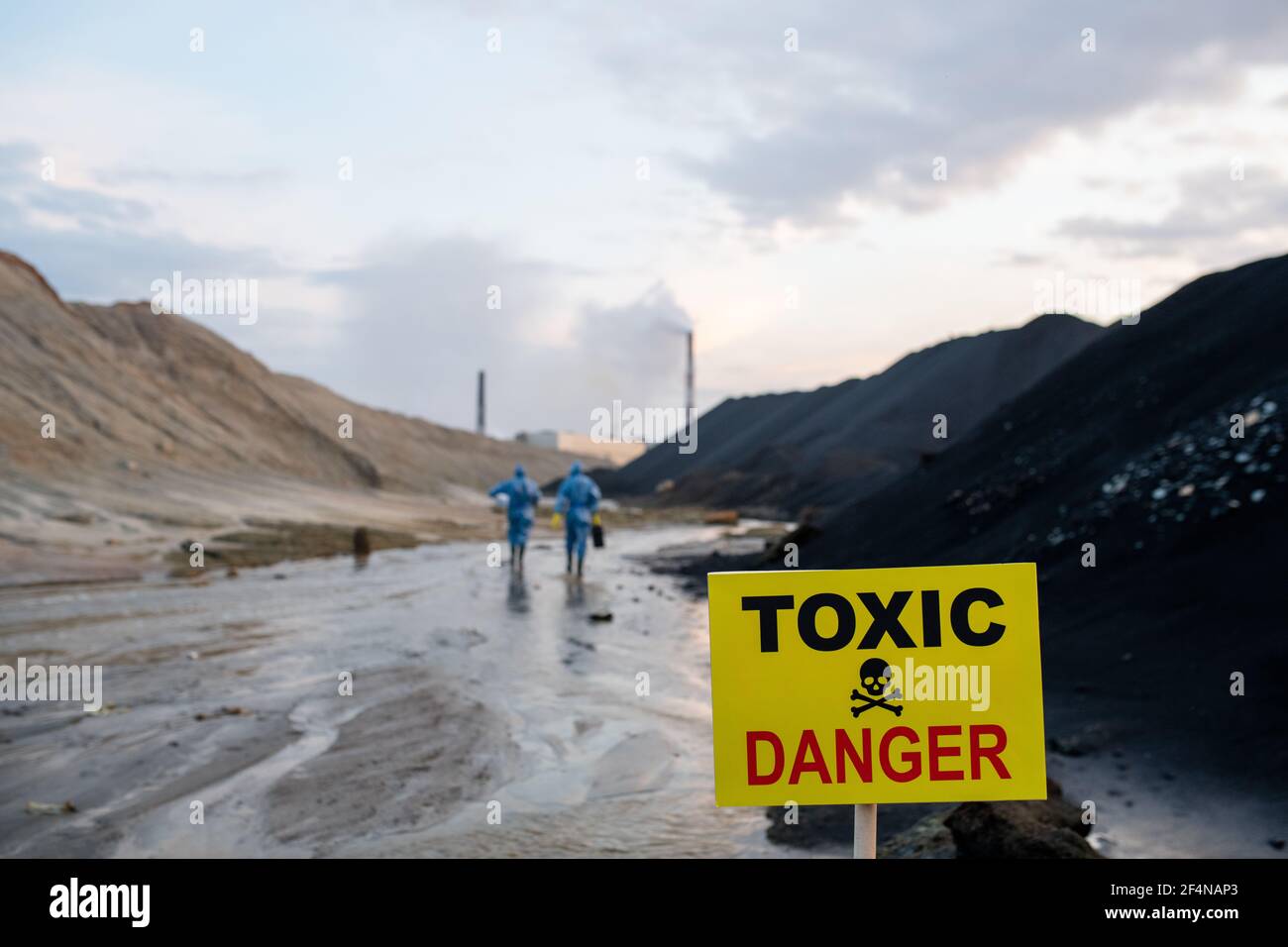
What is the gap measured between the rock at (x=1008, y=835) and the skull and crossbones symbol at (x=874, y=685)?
8.45 ft

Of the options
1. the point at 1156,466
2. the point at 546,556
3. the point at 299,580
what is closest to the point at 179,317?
the point at 546,556

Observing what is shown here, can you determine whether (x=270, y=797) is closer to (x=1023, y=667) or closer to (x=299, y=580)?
(x=1023, y=667)

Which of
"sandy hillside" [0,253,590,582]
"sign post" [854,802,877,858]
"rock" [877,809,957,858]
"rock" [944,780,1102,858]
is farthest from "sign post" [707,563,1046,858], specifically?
"sandy hillside" [0,253,590,582]

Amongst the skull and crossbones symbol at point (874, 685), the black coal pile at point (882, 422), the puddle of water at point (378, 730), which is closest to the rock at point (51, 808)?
the puddle of water at point (378, 730)

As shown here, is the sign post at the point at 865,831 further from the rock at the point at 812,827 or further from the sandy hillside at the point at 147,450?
the sandy hillside at the point at 147,450

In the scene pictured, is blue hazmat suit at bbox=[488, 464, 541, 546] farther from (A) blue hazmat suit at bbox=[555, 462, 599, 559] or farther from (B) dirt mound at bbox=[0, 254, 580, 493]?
(B) dirt mound at bbox=[0, 254, 580, 493]

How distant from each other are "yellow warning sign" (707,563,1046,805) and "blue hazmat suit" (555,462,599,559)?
17592mm

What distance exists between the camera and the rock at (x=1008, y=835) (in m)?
5.21

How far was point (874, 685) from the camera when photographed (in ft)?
10.1

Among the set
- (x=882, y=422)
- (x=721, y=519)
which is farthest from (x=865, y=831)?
(x=882, y=422)

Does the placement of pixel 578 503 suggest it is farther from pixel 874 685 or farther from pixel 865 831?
pixel 874 685

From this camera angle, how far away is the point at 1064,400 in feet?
71.2

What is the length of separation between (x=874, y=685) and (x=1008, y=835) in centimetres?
273

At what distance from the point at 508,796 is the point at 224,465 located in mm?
40533
